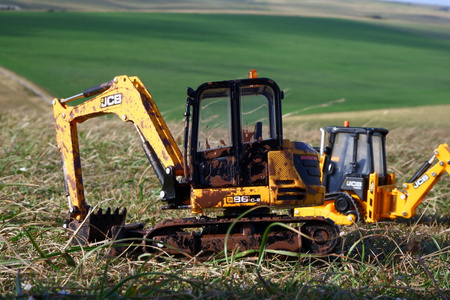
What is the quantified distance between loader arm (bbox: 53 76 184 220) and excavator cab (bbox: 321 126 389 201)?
3.61 m

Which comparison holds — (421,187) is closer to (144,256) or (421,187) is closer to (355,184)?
(355,184)

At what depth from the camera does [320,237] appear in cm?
626

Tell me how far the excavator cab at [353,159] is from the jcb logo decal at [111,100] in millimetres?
4173

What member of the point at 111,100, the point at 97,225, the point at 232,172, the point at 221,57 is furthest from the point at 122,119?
the point at 221,57

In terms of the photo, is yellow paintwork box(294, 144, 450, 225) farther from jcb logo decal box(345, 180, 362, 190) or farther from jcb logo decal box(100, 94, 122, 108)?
jcb logo decal box(100, 94, 122, 108)

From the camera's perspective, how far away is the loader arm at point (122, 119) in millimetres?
6426

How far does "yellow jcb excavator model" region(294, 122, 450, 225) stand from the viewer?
9.13m

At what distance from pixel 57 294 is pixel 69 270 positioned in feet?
2.94

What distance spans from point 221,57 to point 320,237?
107 ft

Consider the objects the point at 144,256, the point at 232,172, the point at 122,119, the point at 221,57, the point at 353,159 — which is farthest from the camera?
the point at 221,57

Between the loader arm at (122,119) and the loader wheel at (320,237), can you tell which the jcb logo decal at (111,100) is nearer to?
the loader arm at (122,119)

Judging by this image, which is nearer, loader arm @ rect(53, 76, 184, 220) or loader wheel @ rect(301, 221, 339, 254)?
loader wheel @ rect(301, 221, 339, 254)

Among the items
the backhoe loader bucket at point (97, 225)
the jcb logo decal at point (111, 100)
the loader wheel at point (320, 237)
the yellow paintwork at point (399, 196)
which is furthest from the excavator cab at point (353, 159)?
the jcb logo decal at point (111, 100)

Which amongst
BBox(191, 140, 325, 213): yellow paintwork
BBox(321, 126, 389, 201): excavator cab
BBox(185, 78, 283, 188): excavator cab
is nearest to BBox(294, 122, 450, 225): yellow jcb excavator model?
BBox(321, 126, 389, 201): excavator cab
